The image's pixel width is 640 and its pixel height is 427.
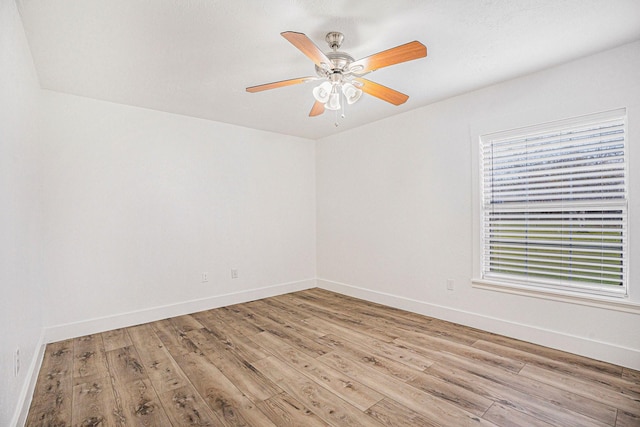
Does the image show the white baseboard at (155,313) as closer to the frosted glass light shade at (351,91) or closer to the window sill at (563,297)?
the window sill at (563,297)

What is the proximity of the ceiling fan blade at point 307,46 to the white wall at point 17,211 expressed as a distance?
1401mm

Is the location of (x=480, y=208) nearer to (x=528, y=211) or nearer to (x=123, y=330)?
(x=528, y=211)

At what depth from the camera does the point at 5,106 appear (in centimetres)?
163

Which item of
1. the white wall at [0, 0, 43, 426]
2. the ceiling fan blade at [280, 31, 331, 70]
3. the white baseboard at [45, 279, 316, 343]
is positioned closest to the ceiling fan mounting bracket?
the ceiling fan blade at [280, 31, 331, 70]

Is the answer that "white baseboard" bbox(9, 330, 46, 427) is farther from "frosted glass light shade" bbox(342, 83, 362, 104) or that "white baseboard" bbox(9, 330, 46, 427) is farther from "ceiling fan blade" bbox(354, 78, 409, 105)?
"ceiling fan blade" bbox(354, 78, 409, 105)

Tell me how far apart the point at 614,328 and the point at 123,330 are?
4.35m

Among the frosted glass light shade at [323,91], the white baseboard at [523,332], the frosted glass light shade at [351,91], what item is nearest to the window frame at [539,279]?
the white baseboard at [523,332]

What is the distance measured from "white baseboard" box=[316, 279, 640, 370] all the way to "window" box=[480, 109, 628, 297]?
394mm

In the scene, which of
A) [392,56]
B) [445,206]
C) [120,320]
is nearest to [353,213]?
[445,206]

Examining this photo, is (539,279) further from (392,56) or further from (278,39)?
(278,39)

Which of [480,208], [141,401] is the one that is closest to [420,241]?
[480,208]

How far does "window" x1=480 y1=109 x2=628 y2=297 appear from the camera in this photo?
245 cm

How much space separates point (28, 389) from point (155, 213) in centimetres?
195

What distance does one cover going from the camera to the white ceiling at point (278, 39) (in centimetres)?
188
